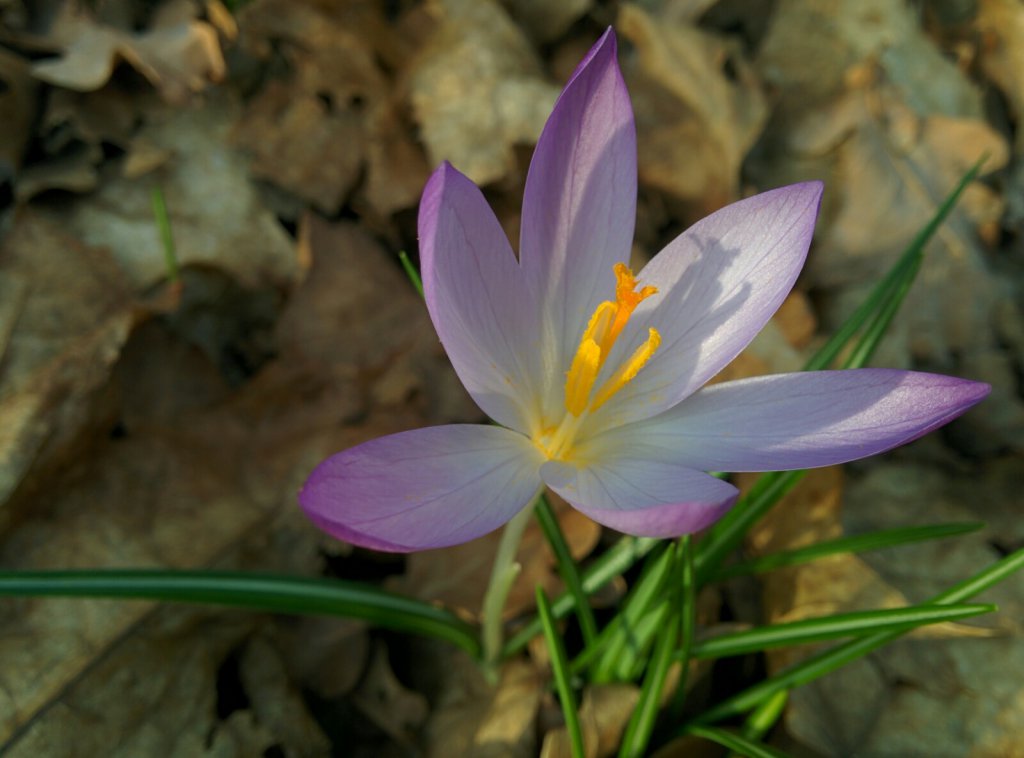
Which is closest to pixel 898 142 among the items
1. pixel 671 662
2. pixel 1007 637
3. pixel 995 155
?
pixel 995 155

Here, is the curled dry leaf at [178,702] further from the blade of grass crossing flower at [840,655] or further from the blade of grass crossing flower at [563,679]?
the blade of grass crossing flower at [840,655]

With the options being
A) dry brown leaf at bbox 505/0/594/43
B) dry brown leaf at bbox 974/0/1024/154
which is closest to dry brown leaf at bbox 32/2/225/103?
dry brown leaf at bbox 505/0/594/43

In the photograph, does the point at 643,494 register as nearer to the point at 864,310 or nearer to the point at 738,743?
the point at 738,743

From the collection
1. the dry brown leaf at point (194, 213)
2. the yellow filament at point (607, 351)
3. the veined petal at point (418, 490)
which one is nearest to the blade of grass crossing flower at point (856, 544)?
the yellow filament at point (607, 351)

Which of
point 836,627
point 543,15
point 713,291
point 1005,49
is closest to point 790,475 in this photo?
point 836,627

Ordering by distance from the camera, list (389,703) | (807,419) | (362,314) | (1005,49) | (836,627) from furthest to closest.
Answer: (1005,49) < (362,314) < (389,703) < (836,627) < (807,419)

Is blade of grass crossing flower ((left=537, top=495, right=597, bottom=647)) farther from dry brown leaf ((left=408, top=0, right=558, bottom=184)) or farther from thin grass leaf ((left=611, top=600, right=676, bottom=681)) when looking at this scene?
dry brown leaf ((left=408, top=0, right=558, bottom=184))
